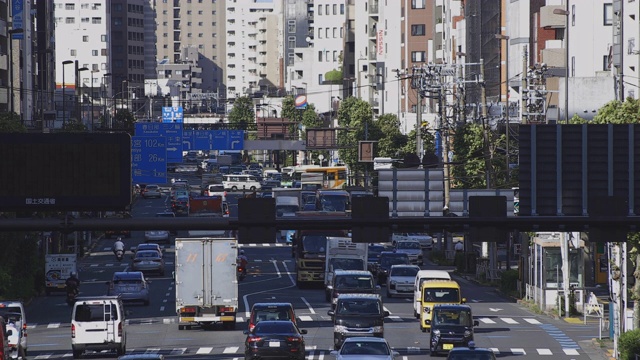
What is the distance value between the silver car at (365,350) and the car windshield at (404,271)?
26842 mm

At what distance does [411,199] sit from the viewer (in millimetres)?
44812

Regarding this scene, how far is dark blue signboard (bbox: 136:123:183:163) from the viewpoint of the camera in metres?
80.9

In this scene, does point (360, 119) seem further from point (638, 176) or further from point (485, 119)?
point (638, 176)

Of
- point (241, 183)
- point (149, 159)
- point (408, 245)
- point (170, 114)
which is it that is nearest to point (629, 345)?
point (149, 159)

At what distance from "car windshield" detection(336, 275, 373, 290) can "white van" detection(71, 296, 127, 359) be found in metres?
13.4

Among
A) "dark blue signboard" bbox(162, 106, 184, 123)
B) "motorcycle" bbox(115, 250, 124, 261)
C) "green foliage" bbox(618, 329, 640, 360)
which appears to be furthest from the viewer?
"dark blue signboard" bbox(162, 106, 184, 123)

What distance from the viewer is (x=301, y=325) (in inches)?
2019

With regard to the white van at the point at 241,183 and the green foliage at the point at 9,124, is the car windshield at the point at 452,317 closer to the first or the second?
the green foliage at the point at 9,124

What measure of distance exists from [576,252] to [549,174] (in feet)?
62.8

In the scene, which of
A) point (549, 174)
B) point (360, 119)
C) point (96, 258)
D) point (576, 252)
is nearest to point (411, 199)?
point (549, 174)

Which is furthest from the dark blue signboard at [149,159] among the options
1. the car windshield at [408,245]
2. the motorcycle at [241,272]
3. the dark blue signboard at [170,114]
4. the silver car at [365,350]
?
the dark blue signboard at [170,114]

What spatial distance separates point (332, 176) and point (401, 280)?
66785 millimetres

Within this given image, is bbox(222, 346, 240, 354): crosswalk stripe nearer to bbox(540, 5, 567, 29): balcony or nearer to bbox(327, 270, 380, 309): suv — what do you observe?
bbox(327, 270, 380, 309): suv

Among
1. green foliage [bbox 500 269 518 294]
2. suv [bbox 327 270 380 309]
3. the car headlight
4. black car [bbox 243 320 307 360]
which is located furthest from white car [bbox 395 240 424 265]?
black car [bbox 243 320 307 360]
